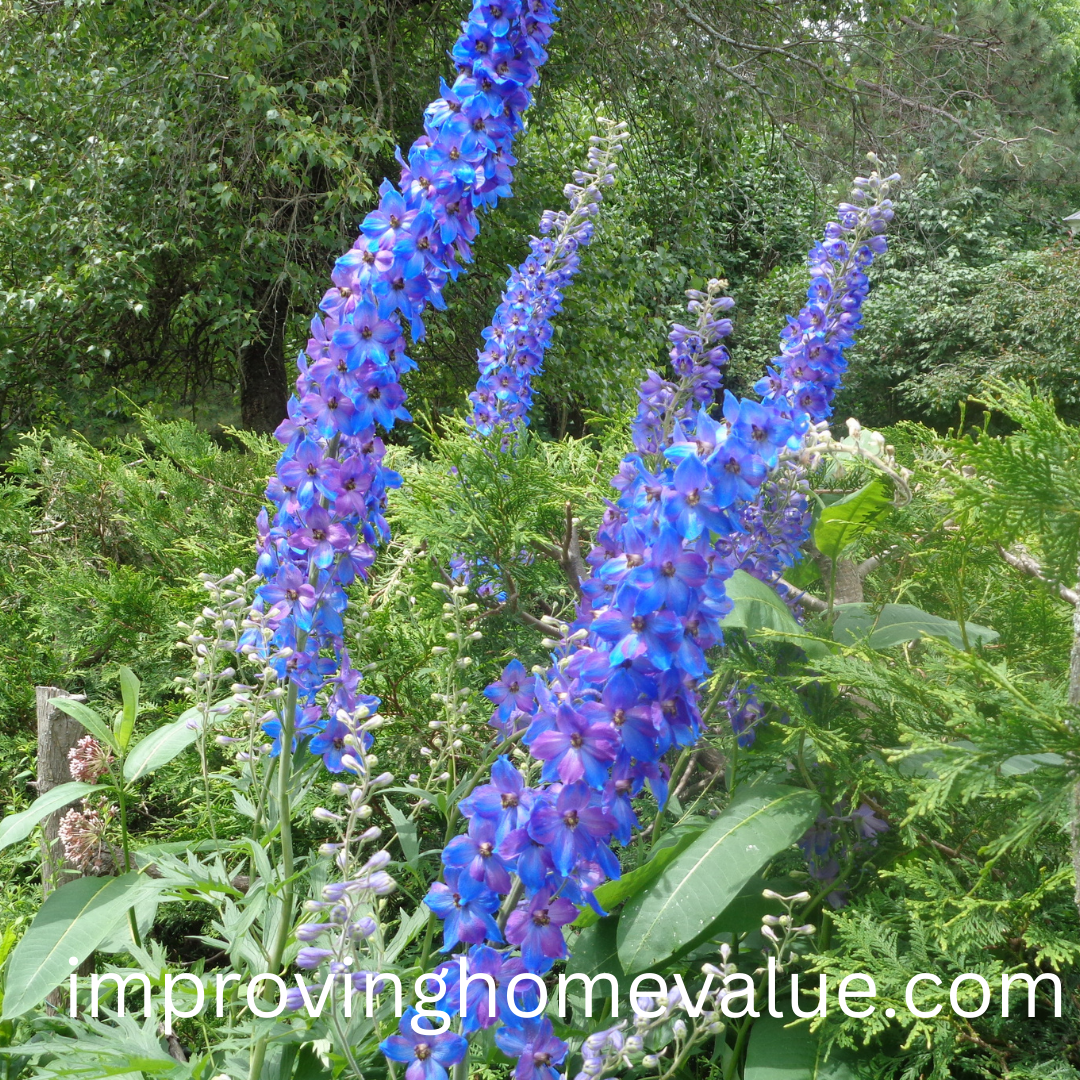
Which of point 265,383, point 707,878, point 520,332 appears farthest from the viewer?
point 265,383

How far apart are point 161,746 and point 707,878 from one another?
116 centimetres

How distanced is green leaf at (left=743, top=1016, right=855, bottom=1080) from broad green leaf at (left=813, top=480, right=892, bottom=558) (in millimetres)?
795

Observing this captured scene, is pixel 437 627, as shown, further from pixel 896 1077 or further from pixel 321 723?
pixel 896 1077

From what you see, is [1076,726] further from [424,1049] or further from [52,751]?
[52,751]

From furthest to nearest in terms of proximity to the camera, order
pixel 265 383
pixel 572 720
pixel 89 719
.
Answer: pixel 265 383, pixel 89 719, pixel 572 720

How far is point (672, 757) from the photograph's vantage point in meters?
2.17

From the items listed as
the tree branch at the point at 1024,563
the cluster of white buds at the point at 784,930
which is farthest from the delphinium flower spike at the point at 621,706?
the tree branch at the point at 1024,563

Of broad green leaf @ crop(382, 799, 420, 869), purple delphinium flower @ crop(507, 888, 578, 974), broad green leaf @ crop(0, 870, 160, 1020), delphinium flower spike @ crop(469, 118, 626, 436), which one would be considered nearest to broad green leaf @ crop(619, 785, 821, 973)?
purple delphinium flower @ crop(507, 888, 578, 974)

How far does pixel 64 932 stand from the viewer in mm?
1701

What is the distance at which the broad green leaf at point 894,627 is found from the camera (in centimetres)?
174

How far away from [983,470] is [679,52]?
6.86m

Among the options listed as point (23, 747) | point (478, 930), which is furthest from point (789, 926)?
point (23, 747)

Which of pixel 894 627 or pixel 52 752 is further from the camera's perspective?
pixel 52 752

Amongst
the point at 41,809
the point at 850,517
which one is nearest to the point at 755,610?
the point at 850,517
